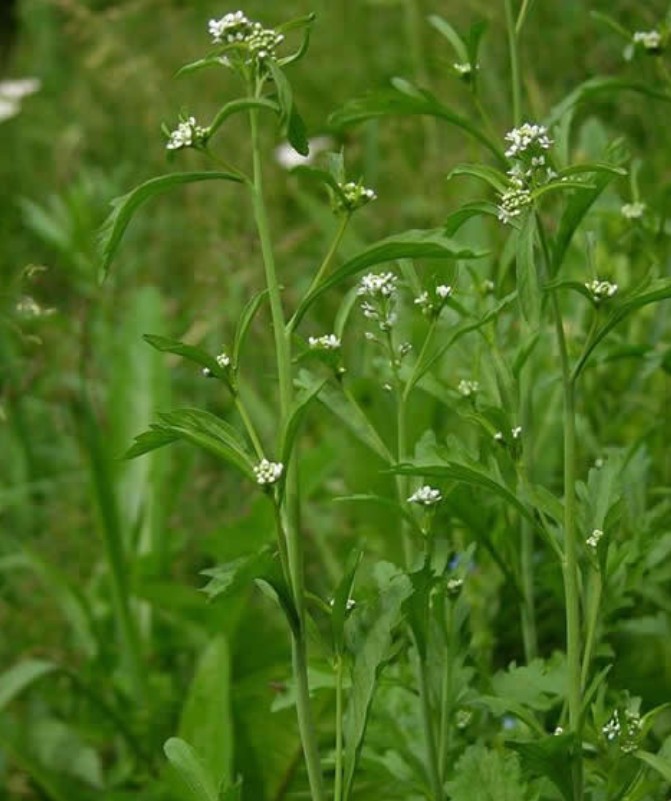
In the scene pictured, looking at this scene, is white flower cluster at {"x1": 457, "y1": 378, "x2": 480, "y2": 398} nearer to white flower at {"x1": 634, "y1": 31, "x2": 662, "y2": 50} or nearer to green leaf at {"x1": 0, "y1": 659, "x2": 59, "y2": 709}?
white flower at {"x1": 634, "y1": 31, "x2": 662, "y2": 50}

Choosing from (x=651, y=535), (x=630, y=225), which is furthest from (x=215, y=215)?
(x=651, y=535)

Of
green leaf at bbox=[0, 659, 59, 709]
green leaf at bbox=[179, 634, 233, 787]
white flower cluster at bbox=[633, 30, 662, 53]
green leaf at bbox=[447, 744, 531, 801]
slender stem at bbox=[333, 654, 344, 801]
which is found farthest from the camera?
green leaf at bbox=[0, 659, 59, 709]

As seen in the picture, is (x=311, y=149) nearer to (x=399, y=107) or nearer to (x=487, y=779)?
(x=399, y=107)

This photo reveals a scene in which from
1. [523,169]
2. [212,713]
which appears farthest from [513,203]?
[212,713]

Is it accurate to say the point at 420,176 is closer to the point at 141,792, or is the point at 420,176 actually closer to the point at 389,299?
the point at 141,792

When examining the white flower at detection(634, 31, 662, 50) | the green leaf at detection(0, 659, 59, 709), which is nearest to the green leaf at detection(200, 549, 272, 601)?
the white flower at detection(634, 31, 662, 50)

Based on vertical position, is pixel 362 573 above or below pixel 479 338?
below

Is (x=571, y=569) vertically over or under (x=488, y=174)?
under
